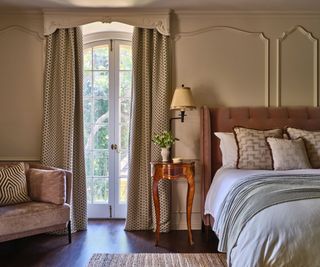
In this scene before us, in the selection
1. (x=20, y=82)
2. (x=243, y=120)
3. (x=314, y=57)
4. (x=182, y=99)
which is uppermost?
(x=314, y=57)

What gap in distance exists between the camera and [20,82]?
4.10 metres

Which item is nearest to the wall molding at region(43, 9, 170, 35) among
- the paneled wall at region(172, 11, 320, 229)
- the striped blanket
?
the paneled wall at region(172, 11, 320, 229)

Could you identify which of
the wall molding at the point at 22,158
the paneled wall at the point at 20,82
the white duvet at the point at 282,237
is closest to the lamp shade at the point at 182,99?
the paneled wall at the point at 20,82

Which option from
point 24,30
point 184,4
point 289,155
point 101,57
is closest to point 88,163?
point 101,57

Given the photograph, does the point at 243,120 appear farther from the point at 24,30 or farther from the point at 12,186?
the point at 24,30

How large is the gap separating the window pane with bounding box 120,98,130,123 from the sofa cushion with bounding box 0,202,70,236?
4.65ft

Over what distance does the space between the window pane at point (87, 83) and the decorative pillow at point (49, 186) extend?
1.30 m

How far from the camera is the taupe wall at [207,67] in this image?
4102 millimetres

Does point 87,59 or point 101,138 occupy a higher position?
point 87,59

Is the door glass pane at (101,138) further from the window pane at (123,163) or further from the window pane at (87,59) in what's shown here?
the window pane at (87,59)

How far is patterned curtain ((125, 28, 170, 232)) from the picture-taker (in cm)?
399

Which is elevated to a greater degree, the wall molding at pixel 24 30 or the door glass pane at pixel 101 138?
the wall molding at pixel 24 30

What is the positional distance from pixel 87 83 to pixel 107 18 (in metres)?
0.88

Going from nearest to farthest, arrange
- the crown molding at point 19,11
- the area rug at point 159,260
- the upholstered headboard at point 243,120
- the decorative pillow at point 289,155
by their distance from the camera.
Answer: the area rug at point 159,260 < the decorative pillow at point 289,155 < the upholstered headboard at point 243,120 < the crown molding at point 19,11
